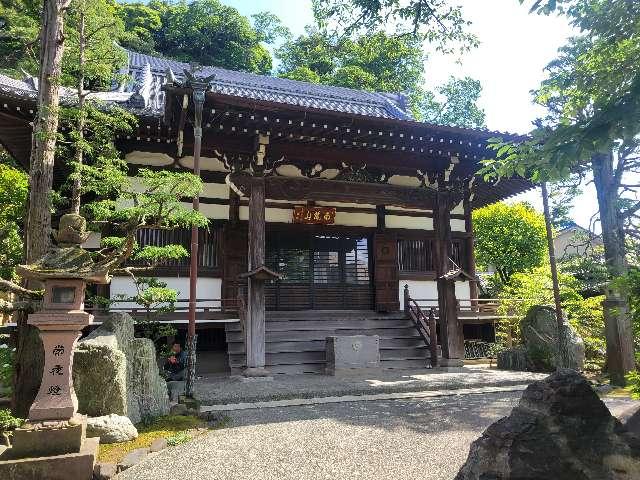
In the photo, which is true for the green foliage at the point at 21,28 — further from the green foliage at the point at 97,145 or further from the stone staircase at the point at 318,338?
the stone staircase at the point at 318,338

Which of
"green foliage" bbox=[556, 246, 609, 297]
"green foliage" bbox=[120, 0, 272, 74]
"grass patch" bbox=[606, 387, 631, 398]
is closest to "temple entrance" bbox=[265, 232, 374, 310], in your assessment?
"green foliage" bbox=[556, 246, 609, 297]

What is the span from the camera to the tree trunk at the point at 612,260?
8.70 meters

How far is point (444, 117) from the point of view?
3294 cm

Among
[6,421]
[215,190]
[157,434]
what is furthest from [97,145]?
[157,434]

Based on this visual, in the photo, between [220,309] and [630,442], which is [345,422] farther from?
[220,309]

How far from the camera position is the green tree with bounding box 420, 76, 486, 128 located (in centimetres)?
3262

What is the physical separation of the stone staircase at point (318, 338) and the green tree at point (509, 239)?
18.7 meters

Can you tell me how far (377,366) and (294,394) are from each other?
9.58 feet

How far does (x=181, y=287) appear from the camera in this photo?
10.2 meters

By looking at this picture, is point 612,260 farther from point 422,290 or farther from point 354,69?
point 354,69

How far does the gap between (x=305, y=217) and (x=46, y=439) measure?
8.50 m

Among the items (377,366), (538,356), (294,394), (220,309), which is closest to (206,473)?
(294,394)

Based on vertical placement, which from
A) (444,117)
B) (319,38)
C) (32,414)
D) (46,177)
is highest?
(444,117)

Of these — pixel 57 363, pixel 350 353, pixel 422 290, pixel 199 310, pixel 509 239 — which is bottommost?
pixel 350 353
